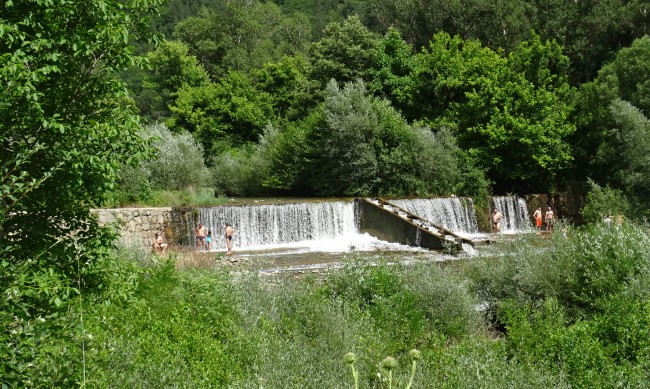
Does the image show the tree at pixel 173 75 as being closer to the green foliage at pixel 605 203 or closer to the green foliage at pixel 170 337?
the green foliage at pixel 605 203

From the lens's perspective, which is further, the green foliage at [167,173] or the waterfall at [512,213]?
the waterfall at [512,213]

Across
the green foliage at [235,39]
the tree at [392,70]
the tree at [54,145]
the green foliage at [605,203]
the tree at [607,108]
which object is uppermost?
the green foliage at [235,39]

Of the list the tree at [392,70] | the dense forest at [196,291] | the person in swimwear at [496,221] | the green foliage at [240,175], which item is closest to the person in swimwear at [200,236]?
the dense forest at [196,291]

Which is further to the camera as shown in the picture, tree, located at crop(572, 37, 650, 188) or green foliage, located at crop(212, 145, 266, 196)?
green foliage, located at crop(212, 145, 266, 196)

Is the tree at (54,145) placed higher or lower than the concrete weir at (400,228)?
higher

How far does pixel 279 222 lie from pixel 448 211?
758 cm

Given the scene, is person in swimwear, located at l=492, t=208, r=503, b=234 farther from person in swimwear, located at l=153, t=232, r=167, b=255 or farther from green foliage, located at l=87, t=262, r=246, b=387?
green foliage, located at l=87, t=262, r=246, b=387

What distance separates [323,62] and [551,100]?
41.3ft

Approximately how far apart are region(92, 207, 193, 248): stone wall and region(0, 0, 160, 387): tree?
15664mm

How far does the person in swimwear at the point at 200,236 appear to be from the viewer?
800 inches

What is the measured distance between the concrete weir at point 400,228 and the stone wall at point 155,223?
22.3ft

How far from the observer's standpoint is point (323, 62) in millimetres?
33969

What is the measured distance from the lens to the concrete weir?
1955cm

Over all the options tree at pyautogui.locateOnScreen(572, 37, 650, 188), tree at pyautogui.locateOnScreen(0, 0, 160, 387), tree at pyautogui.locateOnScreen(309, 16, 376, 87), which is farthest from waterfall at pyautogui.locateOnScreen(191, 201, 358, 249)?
tree at pyautogui.locateOnScreen(0, 0, 160, 387)
